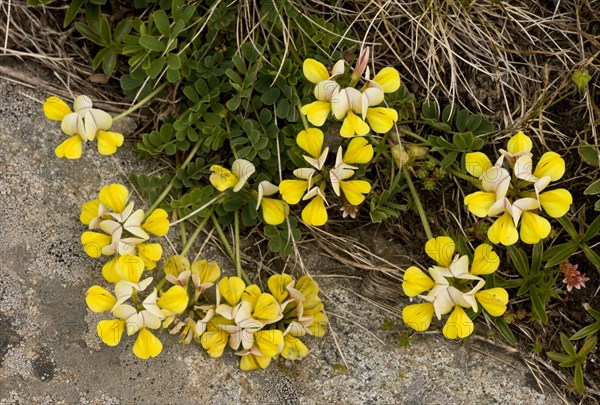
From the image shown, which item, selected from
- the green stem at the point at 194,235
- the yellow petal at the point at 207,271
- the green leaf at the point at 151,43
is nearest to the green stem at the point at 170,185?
the green stem at the point at 194,235

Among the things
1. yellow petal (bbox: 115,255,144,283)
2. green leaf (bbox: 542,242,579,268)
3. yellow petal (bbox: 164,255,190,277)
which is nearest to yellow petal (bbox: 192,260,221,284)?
yellow petal (bbox: 164,255,190,277)

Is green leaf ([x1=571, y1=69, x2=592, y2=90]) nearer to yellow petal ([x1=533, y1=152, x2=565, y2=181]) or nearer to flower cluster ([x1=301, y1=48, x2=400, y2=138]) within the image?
yellow petal ([x1=533, y1=152, x2=565, y2=181])

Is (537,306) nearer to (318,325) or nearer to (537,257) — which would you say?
(537,257)

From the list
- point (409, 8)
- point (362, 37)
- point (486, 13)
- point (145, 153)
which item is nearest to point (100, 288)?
point (145, 153)

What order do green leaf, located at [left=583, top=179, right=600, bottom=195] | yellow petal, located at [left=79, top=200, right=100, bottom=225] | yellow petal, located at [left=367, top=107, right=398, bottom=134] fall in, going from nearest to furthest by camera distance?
yellow petal, located at [left=367, top=107, right=398, bottom=134], yellow petal, located at [left=79, top=200, right=100, bottom=225], green leaf, located at [left=583, top=179, right=600, bottom=195]

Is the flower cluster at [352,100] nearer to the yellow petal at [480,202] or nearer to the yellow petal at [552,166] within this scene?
the yellow petal at [480,202]

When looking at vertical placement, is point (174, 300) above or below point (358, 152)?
below

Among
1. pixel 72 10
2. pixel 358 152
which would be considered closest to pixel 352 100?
pixel 358 152
